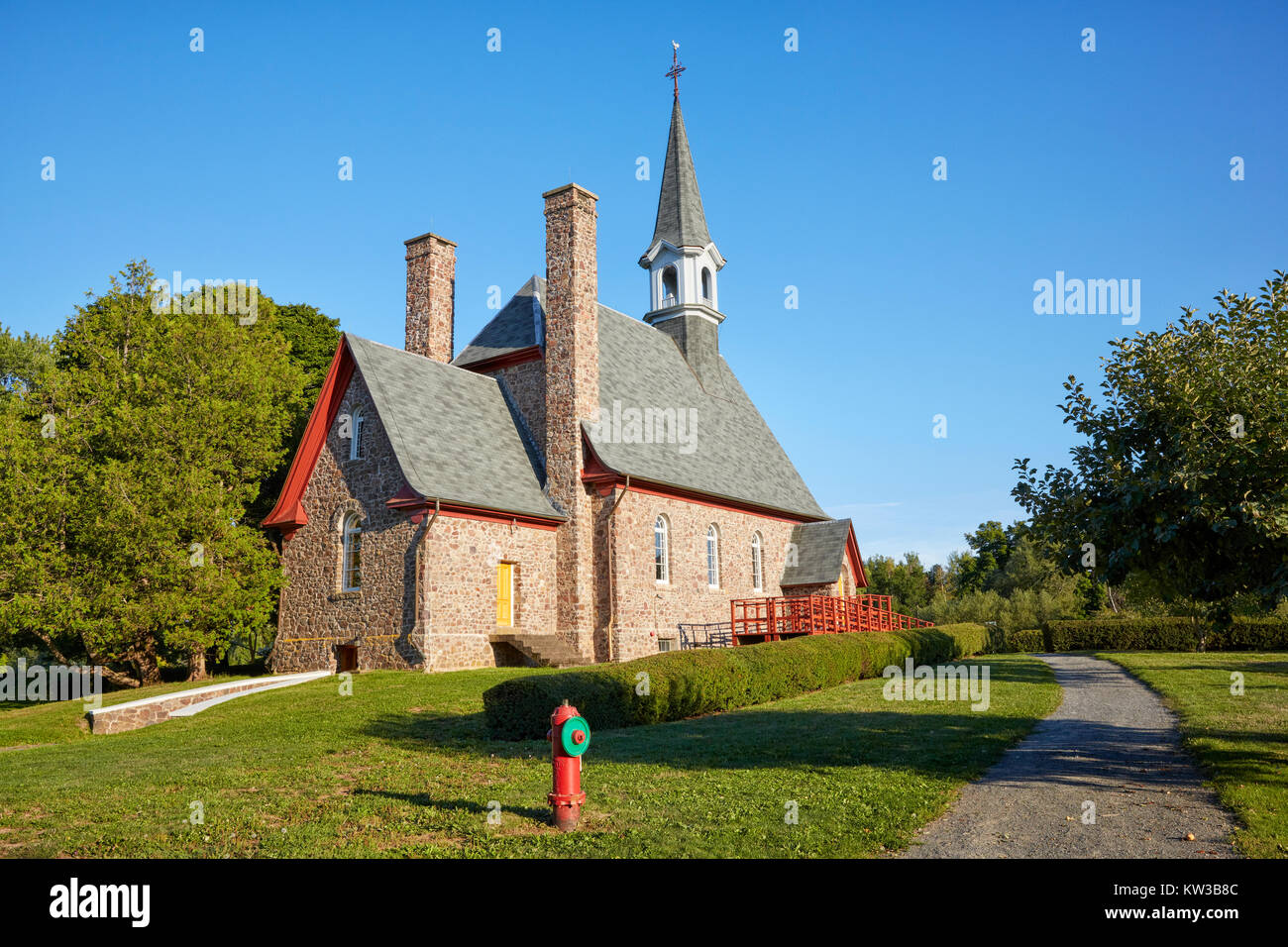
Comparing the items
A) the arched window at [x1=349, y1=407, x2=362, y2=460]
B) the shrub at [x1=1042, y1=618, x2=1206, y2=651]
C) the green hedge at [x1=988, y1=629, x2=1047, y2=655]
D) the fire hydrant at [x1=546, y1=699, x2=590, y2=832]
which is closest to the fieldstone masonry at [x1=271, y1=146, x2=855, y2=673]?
the arched window at [x1=349, y1=407, x2=362, y2=460]

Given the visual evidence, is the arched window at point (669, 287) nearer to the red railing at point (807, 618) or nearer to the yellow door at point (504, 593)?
the red railing at point (807, 618)

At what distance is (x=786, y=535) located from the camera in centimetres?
3381

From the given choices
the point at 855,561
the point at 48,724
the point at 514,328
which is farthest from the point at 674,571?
the point at 48,724

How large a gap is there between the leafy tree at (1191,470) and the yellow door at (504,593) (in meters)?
15.7

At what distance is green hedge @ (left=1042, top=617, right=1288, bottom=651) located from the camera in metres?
31.0

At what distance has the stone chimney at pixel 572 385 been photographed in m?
24.3

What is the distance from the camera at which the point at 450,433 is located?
2366cm

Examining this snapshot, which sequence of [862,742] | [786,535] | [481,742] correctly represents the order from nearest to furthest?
[862,742]
[481,742]
[786,535]

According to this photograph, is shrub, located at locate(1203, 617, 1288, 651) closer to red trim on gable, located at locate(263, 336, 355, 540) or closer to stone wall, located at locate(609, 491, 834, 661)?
stone wall, located at locate(609, 491, 834, 661)

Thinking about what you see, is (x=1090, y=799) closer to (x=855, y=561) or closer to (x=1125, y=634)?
(x=855, y=561)
